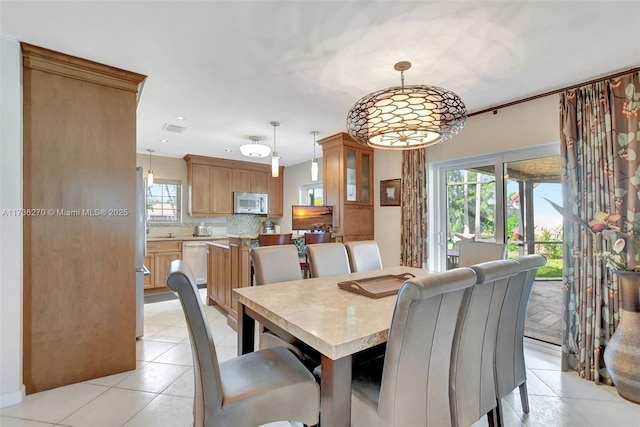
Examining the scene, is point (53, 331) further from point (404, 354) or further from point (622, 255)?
point (622, 255)

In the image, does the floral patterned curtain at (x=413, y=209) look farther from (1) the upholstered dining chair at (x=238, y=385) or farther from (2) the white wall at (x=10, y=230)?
(2) the white wall at (x=10, y=230)

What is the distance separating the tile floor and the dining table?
74 centimetres


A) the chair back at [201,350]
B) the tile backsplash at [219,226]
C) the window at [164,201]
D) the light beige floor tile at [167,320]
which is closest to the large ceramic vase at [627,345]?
the chair back at [201,350]

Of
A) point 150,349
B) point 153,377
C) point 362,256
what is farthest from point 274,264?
point 150,349

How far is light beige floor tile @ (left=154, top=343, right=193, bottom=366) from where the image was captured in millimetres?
2623

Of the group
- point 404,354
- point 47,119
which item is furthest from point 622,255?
point 47,119

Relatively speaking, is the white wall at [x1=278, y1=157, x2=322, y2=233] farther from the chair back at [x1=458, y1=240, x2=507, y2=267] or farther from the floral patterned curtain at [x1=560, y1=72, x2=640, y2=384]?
the floral patterned curtain at [x1=560, y1=72, x2=640, y2=384]

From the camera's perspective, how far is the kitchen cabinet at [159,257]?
16.2 ft

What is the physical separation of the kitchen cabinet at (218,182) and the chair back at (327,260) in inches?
147

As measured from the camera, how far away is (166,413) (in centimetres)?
192

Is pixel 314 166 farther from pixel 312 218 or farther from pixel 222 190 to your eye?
pixel 222 190

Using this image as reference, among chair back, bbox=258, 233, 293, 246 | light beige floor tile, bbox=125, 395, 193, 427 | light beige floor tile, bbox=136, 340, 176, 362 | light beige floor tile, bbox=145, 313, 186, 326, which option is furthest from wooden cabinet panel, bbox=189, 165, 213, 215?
light beige floor tile, bbox=125, 395, 193, 427

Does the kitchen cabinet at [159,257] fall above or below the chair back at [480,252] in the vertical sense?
below

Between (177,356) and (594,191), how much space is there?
3811 mm
